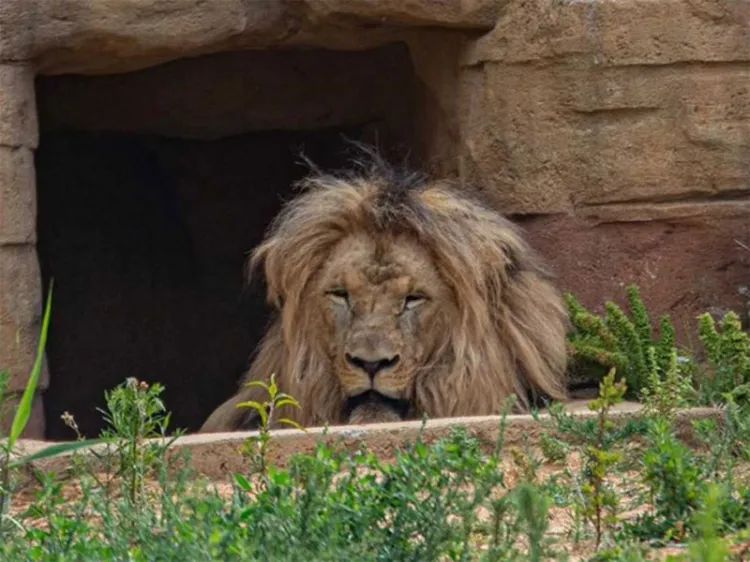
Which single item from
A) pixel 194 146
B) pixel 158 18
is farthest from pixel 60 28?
pixel 194 146

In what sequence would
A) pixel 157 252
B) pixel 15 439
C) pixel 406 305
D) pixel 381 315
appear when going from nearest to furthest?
1. pixel 15 439
2. pixel 381 315
3. pixel 406 305
4. pixel 157 252

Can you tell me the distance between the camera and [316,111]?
8.90 m

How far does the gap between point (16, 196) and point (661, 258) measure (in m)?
2.54

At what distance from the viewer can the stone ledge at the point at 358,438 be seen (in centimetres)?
556

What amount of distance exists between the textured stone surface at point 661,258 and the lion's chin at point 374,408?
111cm

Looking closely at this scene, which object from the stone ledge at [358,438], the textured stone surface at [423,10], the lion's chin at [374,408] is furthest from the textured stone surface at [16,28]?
the lion's chin at [374,408]

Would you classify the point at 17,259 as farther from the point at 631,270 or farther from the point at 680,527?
the point at 680,527

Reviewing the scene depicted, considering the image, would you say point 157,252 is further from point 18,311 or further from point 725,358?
point 725,358

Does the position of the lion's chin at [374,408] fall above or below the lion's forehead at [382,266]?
below

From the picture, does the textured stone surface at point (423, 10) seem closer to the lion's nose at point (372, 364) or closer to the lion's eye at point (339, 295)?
the lion's eye at point (339, 295)

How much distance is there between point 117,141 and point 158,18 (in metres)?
3.31

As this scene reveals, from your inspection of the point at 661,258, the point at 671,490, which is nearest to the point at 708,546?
the point at 671,490

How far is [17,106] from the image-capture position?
6793 mm

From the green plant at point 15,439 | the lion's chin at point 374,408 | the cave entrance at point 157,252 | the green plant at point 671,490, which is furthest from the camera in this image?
the cave entrance at point 157,252
